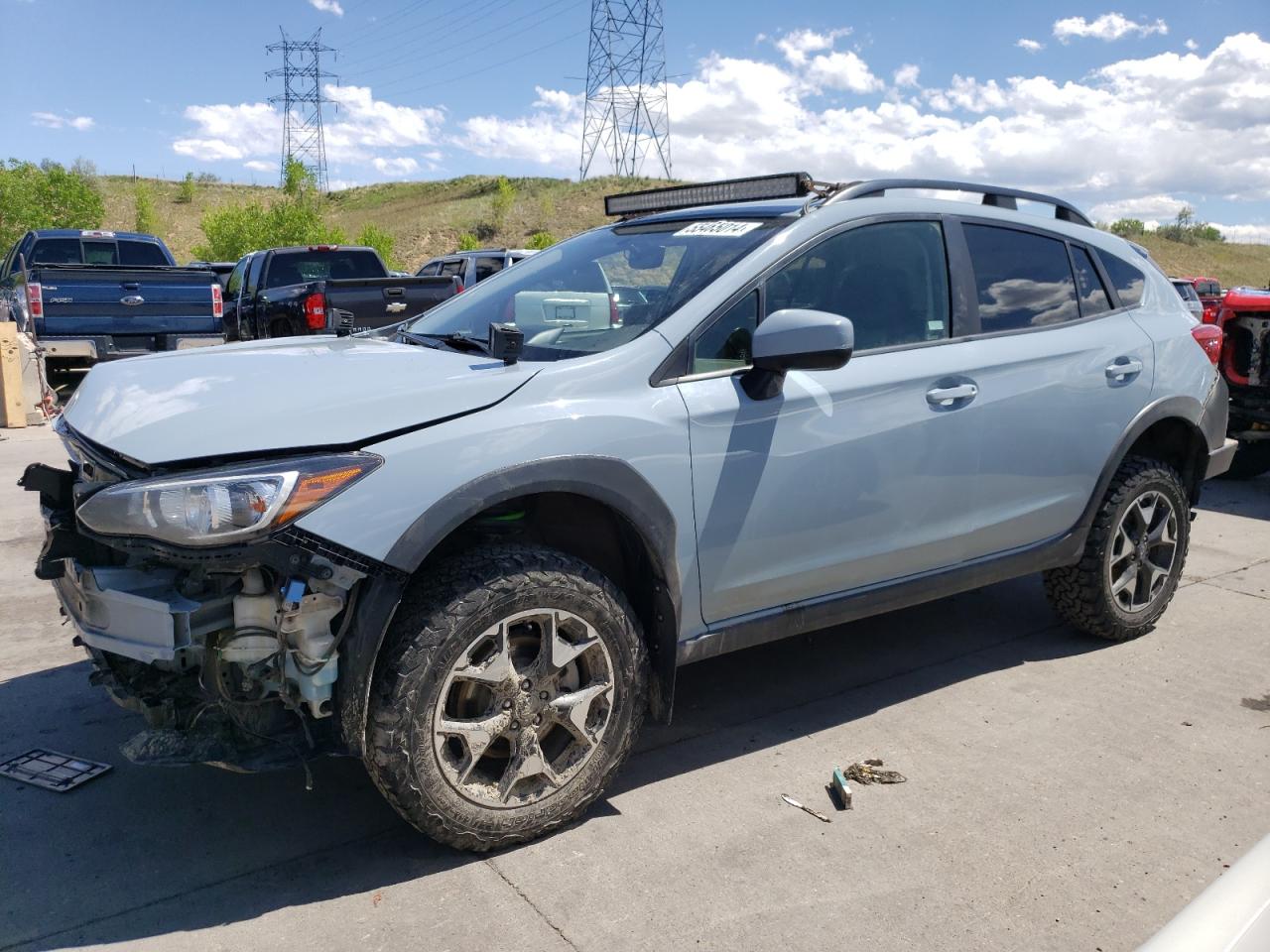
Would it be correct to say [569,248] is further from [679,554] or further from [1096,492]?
[1096,492]

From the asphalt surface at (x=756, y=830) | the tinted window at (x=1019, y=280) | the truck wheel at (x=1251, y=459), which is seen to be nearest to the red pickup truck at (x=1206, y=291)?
the truck wheel at (x=1251, y=459)

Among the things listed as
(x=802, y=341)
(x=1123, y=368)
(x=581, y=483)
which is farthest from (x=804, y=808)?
(x=1123, y=368)

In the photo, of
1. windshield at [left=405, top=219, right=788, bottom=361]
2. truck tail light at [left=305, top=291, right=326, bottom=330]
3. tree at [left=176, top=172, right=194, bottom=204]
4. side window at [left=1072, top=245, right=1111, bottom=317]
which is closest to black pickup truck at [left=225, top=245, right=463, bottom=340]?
truck tail light at [left=305, top=291, right=326, bottom=330]

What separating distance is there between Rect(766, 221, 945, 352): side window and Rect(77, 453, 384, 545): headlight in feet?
5.53

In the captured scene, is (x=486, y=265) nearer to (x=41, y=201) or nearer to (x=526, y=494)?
(x=526, y=494)

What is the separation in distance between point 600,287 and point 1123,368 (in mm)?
2296

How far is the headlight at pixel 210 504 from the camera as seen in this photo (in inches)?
103

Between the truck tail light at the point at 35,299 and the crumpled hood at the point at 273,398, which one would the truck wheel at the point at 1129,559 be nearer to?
the crumpled hood at the point at 273,398

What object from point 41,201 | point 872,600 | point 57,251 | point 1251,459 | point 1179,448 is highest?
point 41,201

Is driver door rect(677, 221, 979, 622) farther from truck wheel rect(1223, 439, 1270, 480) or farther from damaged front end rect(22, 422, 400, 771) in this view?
truck wheel rect(1223, 439, 1270, 480)

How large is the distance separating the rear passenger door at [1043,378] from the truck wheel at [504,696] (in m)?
1.72

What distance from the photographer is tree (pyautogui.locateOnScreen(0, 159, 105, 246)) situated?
125ft

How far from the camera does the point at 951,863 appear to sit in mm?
3084

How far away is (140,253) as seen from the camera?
16750 mm
